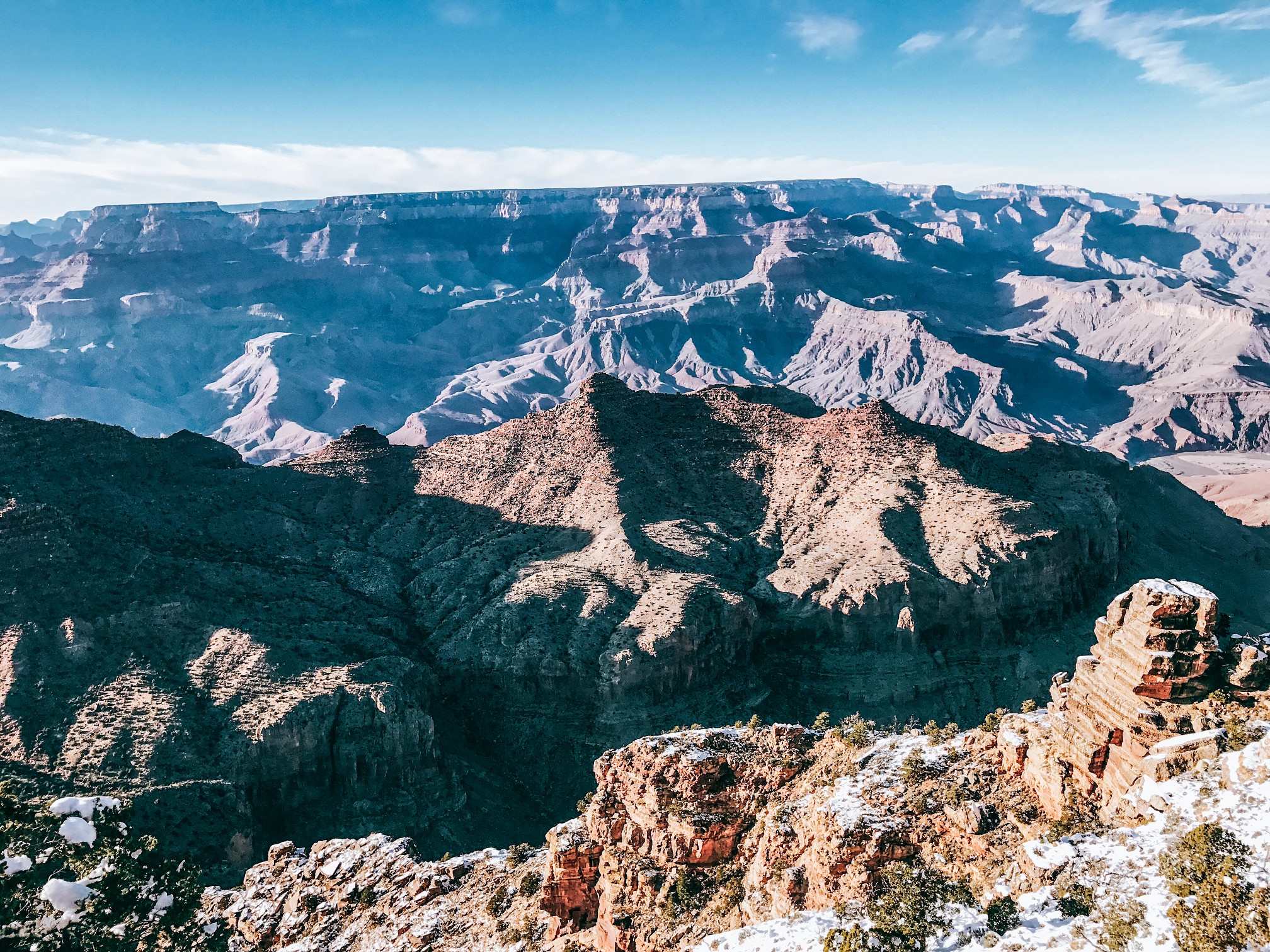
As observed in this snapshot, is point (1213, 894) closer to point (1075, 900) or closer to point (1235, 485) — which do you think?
point (1075, 900)

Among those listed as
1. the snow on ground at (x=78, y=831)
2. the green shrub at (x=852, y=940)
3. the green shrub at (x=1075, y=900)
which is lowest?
the snow on ground at (x=78, y=831)

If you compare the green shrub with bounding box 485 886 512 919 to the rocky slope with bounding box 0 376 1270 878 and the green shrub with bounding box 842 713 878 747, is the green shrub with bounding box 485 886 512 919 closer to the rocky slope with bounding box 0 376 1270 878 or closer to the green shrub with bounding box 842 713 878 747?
the green shrub with bounding box 842 713 878 747

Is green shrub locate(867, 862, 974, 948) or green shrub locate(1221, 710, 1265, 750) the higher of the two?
green shrub locate(1221, 710, 1265, 750)

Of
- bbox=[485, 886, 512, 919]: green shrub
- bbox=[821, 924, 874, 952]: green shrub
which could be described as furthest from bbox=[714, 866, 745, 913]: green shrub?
bbox=[485, 886, 512, 919]: green shrub

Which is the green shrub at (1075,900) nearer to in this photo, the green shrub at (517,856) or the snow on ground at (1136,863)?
the snow on ground at (1136,863)

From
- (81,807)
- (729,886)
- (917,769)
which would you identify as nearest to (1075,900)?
(917,769)

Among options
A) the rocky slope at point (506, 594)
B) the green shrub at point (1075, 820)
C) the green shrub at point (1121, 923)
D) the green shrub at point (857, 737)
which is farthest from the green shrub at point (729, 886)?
the rocky slope at point (506, 594)
